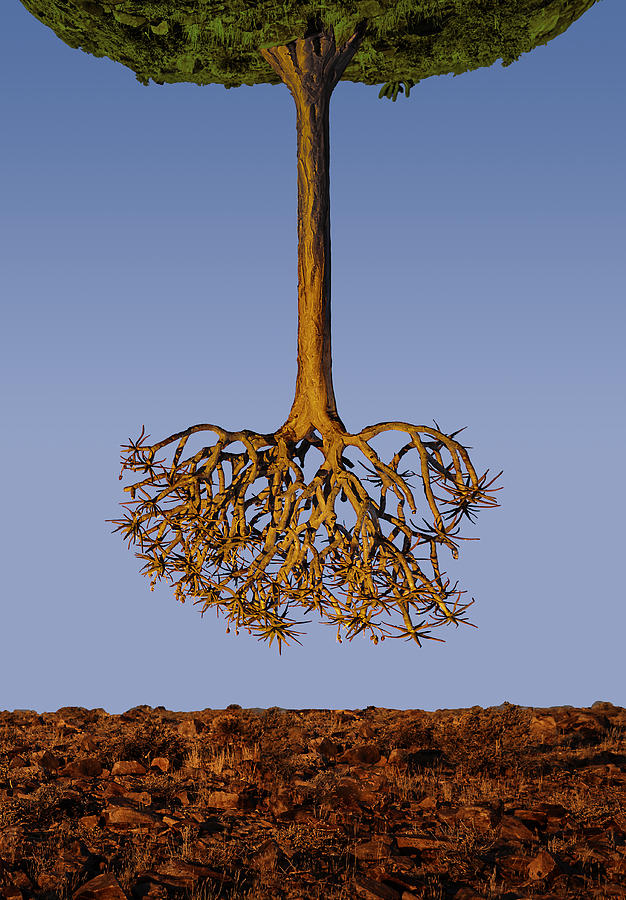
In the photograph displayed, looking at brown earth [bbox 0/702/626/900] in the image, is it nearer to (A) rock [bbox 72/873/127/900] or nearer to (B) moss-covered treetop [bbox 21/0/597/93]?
(A) rock [bbox 72/873/127/900]

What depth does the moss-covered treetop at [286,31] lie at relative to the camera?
11.0 metres

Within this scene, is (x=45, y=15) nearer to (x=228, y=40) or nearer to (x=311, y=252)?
(x=228, y=40)

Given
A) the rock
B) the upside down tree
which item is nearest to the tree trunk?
the upside down tree

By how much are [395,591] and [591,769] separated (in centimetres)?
291

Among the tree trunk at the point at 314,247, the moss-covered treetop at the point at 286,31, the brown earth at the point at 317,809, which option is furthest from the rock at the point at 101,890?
the moss-covered treetop at the point at 286,31

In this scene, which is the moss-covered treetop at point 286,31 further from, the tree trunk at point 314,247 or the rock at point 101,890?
the rock at point 101,890

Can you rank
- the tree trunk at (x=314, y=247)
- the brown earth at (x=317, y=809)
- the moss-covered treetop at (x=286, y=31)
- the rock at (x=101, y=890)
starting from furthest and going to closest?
the tree trunk at (x=314, y=247) < the moss-covered treetop at (x=286, y=31) < the brown earth at (x=317, y=809) < the rock at (x=101, y=890)

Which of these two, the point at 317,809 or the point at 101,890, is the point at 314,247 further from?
the point at 101,890

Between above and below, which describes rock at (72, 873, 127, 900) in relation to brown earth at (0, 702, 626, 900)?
below

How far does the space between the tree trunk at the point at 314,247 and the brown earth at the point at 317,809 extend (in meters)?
3.73

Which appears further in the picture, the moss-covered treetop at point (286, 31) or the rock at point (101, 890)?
the moss-covered treetop at point (286, 31)

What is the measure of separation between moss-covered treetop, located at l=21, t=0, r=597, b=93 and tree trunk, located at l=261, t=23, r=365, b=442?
1.63ft

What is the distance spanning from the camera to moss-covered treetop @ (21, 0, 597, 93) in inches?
432

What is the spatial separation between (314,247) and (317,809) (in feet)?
20.0
